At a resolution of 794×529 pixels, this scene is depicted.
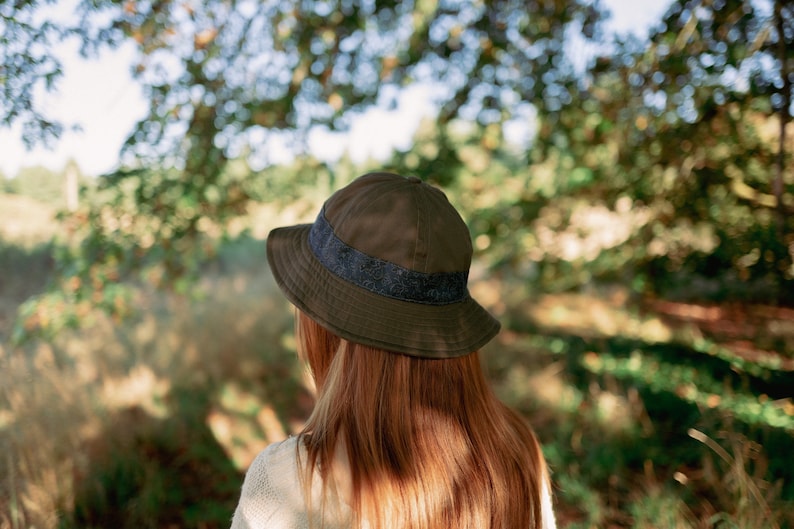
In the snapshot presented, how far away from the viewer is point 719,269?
3.40m

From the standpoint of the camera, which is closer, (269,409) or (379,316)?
(379,316)

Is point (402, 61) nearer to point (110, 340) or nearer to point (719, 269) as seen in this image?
point (719, 269)

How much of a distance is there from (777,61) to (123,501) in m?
4.58

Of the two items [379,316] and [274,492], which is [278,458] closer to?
[274,492]

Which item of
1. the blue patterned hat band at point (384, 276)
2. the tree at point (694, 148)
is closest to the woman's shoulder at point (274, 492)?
the blue patterned hat band at point (384, 276)

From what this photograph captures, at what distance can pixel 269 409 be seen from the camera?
541 centimetres

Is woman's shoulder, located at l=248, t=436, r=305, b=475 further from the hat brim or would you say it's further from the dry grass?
the dry grass

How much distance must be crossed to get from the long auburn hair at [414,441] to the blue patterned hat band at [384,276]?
0.48 ft

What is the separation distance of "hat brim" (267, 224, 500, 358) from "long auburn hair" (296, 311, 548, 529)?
1.9 inches

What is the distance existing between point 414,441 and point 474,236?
15.5 ft

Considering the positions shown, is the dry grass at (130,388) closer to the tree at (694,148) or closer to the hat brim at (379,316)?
the hat brim at (379,316)

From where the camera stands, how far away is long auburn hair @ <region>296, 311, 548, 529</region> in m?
1.24

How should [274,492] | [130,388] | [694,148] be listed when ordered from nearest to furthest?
[274,492], [694,148], [130,388]

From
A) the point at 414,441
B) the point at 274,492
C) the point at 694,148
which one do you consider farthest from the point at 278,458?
the point at 694,148
